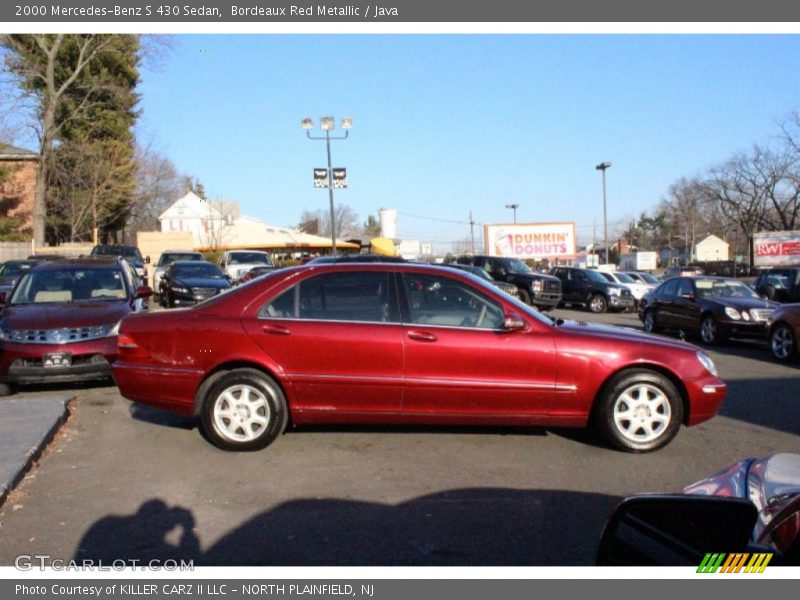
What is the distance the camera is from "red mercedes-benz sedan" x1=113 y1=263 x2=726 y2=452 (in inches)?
239

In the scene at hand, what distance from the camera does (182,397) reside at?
6230 mm

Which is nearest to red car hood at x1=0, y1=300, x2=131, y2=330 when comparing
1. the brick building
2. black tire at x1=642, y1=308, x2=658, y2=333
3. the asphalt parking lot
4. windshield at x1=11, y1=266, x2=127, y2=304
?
Answer: windshield at x1=11, y1=266, x2=127, y2=304

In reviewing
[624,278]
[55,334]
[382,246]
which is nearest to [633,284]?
[624,278]

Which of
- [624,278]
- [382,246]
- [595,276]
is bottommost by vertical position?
[624,278]

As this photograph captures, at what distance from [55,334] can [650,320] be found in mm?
13616

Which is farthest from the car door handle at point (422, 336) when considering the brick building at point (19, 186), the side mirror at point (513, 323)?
the brick building at point (19, 186)

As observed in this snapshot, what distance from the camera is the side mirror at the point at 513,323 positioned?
609cm

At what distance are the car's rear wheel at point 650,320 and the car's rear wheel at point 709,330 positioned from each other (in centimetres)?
206

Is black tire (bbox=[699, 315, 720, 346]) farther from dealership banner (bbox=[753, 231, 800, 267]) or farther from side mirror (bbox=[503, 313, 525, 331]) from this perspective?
dealership banner (bbox=[753, 231, 800, 267])

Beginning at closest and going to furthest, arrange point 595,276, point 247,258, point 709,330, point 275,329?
point 275,329 < point 709,330 < point 595,276 < point 247,258

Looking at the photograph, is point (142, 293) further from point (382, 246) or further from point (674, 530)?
point (382, 246)

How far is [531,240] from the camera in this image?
4303cm

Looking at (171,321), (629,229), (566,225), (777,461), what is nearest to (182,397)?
(171,321)

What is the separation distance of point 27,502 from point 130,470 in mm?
844
